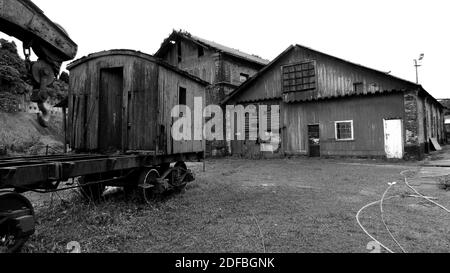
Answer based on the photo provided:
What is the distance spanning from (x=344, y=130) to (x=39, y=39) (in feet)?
53.7

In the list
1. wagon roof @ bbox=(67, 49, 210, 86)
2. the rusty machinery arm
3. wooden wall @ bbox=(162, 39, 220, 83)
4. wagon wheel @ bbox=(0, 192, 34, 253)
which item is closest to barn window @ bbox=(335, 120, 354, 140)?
wooden wall @ bbox=(162, 39, 220, 83)

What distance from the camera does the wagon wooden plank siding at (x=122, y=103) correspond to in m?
6.90

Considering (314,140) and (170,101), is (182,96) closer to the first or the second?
(170,101)

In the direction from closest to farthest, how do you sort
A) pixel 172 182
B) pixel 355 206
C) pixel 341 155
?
pixel 355 206 → pixel 172 182 → pixel 341 155

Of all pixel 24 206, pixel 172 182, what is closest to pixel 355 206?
pixel 172 182

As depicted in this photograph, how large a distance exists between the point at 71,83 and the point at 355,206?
25.9 feet

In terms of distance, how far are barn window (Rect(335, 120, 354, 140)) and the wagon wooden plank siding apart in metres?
12.4

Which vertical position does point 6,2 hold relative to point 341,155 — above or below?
above

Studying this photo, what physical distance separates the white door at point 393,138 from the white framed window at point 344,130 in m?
1.78

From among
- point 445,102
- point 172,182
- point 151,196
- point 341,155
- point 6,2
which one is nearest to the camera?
point 6,2

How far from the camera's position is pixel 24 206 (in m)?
3.64

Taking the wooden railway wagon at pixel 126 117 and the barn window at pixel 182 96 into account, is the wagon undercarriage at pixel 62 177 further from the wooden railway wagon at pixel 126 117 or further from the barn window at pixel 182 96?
the barn window at pixel 182 96

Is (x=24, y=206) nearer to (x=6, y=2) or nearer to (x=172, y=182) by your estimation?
(x=6, y=2)

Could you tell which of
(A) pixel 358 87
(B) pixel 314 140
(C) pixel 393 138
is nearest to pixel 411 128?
(C) pixel 393 138
